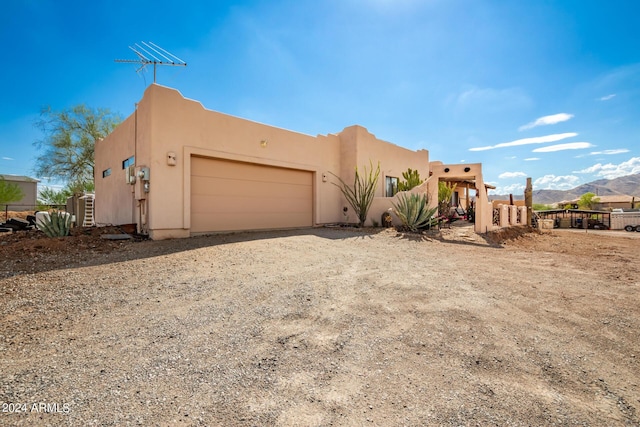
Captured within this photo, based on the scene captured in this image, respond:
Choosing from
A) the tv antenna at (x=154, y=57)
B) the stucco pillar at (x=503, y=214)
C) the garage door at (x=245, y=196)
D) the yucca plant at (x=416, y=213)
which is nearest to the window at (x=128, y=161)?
the garage door at (x=245, y=196)

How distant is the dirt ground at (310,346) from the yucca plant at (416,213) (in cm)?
490

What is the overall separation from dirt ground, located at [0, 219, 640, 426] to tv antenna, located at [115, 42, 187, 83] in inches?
315

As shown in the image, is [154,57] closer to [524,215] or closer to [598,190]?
[524,215]

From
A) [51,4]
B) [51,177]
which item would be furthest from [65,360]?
[51,177]

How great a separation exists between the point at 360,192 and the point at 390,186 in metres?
3.59

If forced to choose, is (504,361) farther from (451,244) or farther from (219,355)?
(451,244)

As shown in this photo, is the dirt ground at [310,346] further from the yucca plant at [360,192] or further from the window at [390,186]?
the window at [390,186]

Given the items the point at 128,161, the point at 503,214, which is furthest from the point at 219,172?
the point at 503,214

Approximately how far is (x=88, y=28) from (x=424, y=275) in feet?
37.7

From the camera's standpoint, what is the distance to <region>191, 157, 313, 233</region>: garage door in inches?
315

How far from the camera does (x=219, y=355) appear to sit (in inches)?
84.1

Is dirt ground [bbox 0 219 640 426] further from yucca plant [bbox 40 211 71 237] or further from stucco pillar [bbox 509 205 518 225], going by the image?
stucco pillar [bbox 509 205 518 225]

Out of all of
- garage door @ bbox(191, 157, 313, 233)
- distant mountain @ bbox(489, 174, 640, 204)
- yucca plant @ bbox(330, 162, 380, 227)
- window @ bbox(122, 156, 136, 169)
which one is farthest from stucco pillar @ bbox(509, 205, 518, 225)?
distant mountain @ bbox(489, 174, 640, 204)

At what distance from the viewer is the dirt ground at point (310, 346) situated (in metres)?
1.62
